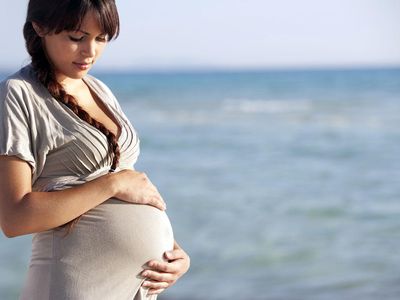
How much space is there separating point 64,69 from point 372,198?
290 inches

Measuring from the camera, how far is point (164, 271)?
2115mm

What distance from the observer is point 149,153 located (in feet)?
39.5

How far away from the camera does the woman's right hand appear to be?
2031 millimetres

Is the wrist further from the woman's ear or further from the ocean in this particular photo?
the ocean

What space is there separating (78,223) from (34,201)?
13 centimetres

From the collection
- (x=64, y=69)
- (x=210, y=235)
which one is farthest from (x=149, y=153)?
(x=64, y=69)

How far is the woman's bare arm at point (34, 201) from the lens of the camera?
1917 mm

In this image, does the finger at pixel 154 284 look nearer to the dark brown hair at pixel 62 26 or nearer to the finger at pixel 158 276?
the finger at pixel 158 276

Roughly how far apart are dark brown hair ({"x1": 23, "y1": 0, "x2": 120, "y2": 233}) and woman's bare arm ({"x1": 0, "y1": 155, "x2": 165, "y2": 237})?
6 cm

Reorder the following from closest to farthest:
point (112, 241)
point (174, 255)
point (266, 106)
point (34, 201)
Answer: point (34, 201), point (112, 241), point (174, 255), point (266, 106)

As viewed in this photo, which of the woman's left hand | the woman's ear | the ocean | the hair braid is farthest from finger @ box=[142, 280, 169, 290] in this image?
the ocean

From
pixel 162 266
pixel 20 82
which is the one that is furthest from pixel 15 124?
pixel 162 266

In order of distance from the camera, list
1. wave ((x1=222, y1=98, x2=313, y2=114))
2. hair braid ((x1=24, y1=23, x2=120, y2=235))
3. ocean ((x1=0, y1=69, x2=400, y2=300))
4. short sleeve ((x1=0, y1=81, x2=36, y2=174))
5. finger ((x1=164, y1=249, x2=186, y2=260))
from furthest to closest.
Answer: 1. wave ((x1=222, y1=98, x2=313, y2=114))
2. ocean ((x1=0, y1=69, x2=400, y2=300))
3. finger ((x1=164, y1=249, x2=186, y2=260))
4. hair braid ((x1=24, y1=23, x2=120, y2=235))
5. short sleeve ((x1=0, y1=81, x2=36, y2=174))

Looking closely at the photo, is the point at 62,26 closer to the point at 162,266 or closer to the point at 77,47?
the point at 77,47
